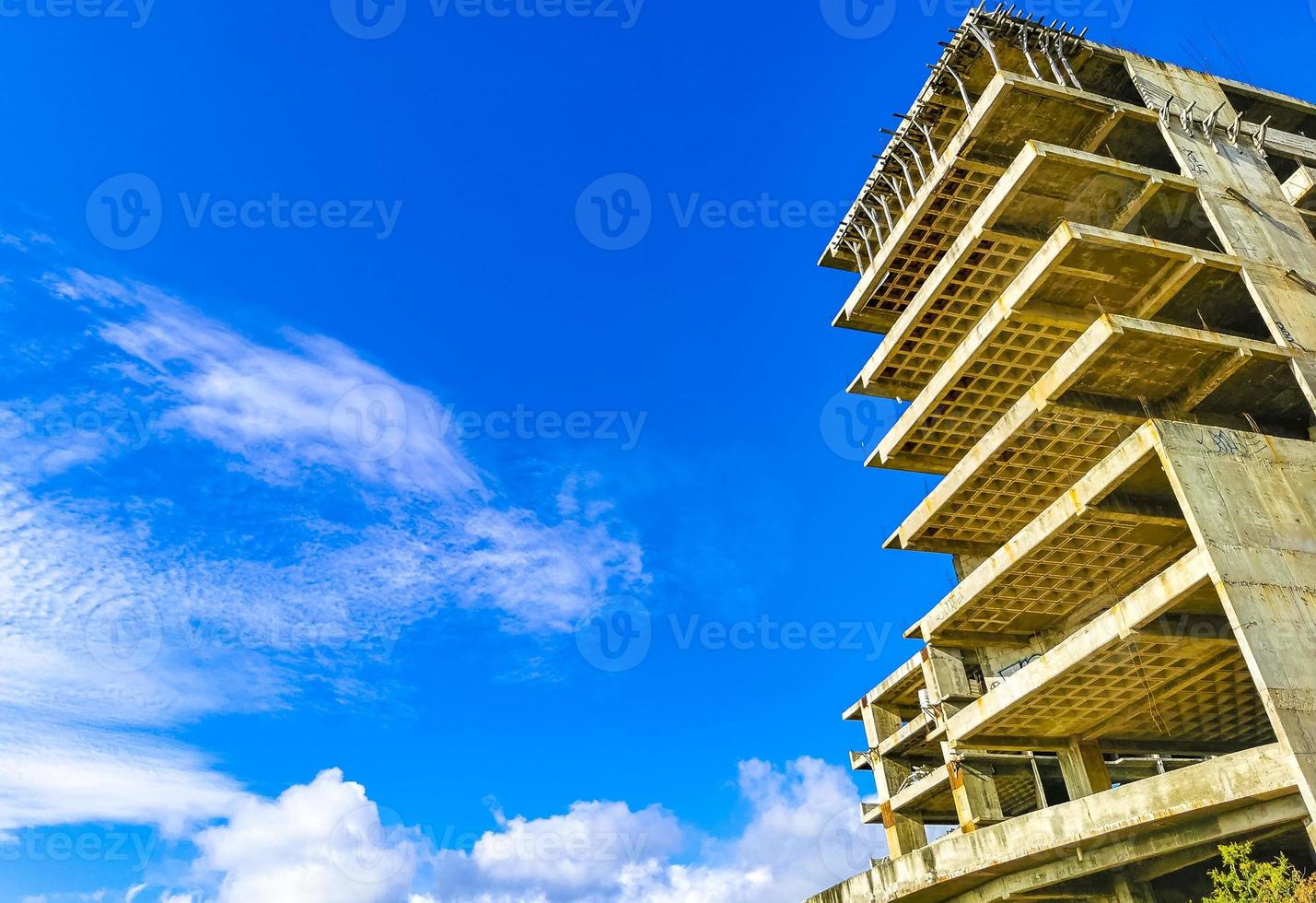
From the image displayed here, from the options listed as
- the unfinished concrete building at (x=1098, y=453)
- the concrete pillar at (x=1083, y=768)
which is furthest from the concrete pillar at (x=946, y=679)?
the concrete pillar at (x=1083, y=768)

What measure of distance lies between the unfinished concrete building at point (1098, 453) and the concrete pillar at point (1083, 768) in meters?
0.09

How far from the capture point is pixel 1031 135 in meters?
30.2

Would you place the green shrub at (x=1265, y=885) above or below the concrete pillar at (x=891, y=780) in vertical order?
below

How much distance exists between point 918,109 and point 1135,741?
80.6 feet

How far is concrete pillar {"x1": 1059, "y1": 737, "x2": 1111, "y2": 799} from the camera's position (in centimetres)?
3114

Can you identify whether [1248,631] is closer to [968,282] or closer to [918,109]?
[968,282]

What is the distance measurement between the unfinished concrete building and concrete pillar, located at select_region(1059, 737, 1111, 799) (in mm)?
93

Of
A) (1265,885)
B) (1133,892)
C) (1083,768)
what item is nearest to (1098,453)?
(1083,768)

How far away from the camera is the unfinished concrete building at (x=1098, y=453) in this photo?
1986 centimetres

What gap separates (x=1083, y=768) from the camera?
102 feet

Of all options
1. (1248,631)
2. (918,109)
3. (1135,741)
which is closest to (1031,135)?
(918,109)

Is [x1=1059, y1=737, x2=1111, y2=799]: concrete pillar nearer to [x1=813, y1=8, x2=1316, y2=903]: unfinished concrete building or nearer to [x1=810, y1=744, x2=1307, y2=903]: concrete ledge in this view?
[x1=813, y1=8, x2=1316, y2=903]: unfinished concrete building

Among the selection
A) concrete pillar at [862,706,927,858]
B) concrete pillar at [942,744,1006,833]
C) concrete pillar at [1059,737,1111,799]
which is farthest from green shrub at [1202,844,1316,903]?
concrete pillar at [862,706,927,858]

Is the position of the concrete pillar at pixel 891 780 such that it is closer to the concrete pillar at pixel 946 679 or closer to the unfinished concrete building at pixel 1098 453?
the unfinished concrete building at pixel 1098 453
